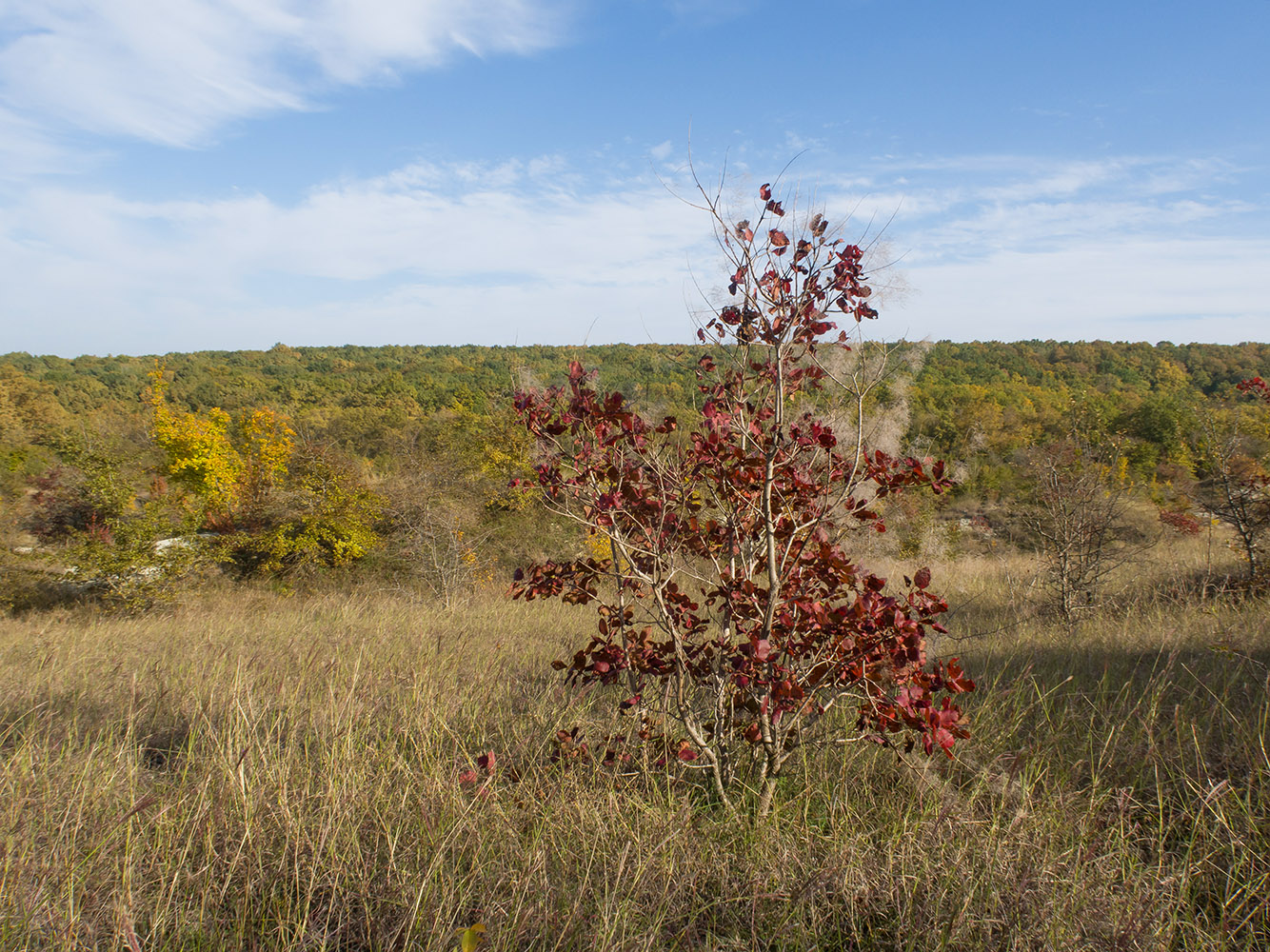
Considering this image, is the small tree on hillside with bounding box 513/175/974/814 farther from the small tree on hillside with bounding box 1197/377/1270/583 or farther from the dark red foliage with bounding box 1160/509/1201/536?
the dark red foliage with bounding box 1160/509/1201/536

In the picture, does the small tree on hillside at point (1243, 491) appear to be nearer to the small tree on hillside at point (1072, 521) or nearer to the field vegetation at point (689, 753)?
the small tree on hillside at point (1072, 521)

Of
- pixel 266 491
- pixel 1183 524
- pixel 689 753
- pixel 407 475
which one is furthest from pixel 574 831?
pixel 266 491

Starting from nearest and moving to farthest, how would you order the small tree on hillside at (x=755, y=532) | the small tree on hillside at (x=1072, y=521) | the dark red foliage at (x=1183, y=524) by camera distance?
the small tree on hillside at (x=755, y=532) → the small tree on hillside at (x=1072, y=521) → the dark red foliage at (x=1183, y=524)

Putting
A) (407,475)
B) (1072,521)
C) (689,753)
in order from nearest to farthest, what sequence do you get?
(689,753) < (1072,521) < (407,475)

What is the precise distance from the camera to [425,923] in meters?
1.86

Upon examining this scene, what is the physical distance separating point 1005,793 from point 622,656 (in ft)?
4.98

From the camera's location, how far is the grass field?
6.07 feet

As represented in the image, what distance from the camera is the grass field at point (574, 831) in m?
1.85

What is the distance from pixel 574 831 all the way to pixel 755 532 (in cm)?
130

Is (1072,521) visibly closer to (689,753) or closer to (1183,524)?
(689,753)

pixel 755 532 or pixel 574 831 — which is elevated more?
pixel 755 532

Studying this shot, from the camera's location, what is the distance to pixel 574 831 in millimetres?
2311

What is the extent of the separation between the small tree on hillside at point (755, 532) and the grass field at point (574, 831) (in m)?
0.30

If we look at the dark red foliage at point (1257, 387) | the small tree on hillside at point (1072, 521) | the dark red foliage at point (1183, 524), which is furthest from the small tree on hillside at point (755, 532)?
the dark red foliage at point (1183, 524)
